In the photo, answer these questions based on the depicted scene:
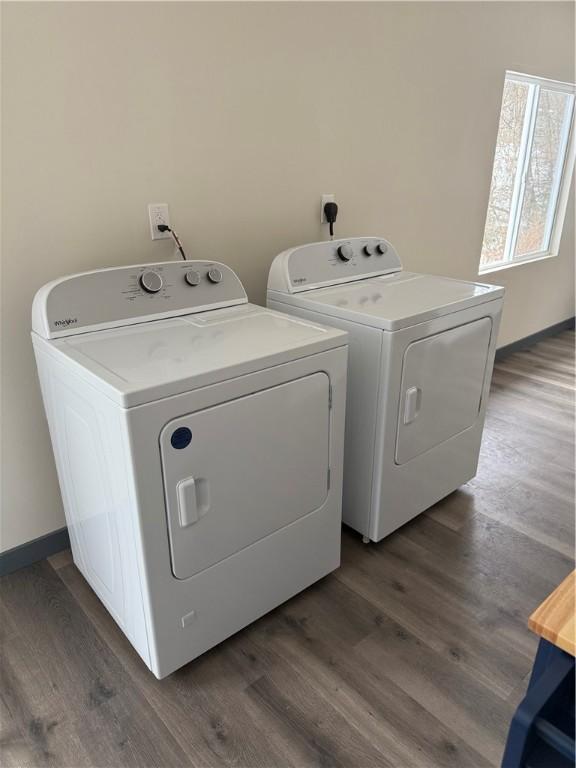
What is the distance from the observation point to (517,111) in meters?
3.42

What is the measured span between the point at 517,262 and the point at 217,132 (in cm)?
261

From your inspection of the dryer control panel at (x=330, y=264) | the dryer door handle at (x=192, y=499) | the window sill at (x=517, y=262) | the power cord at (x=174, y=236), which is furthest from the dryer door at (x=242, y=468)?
the window sill at (x=517, y=262)

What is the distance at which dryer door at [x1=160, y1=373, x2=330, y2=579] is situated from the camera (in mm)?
1280

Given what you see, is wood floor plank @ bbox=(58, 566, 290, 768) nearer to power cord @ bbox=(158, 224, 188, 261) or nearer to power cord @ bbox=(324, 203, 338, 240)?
power cord @ bbox=(158, 224, 188, 261)

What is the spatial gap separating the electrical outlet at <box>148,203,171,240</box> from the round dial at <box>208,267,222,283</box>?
0.24 m

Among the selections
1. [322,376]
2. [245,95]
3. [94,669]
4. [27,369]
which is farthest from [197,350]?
[245,95]

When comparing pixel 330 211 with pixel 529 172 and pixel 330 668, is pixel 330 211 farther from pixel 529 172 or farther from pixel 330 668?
pixel 529 172

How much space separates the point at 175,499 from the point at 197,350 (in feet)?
1.27

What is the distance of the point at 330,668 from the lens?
5.05ft

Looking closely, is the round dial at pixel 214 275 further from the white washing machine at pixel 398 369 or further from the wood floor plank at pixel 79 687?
the wood floor plank at pixel 79 687

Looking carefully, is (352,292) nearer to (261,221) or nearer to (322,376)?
(261,221)

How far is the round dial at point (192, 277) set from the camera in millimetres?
1753

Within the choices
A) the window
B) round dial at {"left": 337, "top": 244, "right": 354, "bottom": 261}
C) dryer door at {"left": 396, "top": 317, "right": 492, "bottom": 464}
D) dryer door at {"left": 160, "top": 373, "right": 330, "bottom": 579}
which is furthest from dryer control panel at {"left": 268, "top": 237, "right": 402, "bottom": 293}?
the window

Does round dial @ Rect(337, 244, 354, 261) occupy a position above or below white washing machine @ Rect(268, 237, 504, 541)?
above
